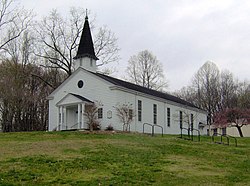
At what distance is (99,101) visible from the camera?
27.8 metres

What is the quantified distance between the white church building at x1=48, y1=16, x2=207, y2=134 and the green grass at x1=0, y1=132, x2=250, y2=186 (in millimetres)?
9840

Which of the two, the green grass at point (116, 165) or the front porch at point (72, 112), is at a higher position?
the front porch at point (72, 112)

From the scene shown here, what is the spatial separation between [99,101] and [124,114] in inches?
98.0

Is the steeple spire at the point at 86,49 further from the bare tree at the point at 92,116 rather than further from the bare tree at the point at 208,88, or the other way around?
the bare tree at the point at 208,88

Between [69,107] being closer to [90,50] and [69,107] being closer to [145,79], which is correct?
[90,50]

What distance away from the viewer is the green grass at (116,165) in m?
9.95

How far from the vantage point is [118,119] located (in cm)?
2666

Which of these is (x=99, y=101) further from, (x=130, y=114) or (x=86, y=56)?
(x=86, y=56)

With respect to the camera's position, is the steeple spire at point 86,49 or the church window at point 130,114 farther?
the steeple spire at point 86,49

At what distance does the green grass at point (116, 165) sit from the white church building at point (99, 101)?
9840 millimetres

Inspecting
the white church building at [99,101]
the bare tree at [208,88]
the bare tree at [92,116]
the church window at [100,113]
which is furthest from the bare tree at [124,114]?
the bare tree at [208,88]

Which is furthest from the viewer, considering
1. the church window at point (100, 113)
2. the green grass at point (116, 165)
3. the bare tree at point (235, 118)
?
the bare tree at point (235, 118)

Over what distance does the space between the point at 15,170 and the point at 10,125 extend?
27666mm

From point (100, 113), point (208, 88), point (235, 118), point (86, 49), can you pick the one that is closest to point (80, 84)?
point (100, 113)
